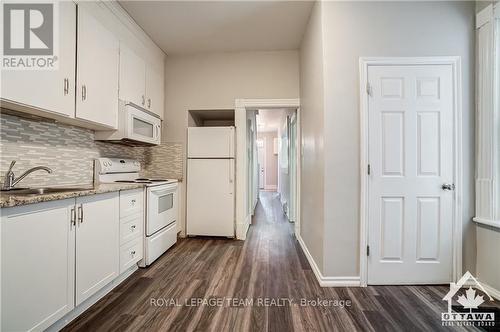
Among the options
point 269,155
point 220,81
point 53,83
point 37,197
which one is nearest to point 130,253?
point 37,197

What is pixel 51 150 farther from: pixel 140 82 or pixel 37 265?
pixel 140 82

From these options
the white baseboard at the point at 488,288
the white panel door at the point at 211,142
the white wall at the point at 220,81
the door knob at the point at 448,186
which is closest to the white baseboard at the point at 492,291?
the white baseboard at the point at 488,288

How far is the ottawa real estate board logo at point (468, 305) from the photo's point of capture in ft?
5.14

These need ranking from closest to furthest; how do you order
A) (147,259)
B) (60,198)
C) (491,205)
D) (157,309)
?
(60,198) → (157,309) → (491,205) → (147,259)

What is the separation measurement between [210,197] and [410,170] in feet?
7.92

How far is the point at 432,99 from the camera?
2012 mm

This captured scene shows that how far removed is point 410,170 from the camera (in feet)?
6.58

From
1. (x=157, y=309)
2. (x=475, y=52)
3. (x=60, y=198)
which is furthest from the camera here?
(x=475, y=52)

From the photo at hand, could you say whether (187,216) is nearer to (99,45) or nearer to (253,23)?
(99,45)

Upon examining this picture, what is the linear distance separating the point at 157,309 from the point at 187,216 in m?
1.68

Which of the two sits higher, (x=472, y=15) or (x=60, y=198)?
(x=472, y=15)

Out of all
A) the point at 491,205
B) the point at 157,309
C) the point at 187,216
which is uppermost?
the point at 491,205

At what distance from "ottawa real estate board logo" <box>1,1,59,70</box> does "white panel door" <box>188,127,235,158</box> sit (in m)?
1.81

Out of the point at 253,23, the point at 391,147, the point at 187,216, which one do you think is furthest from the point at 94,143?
the point at 391,147
